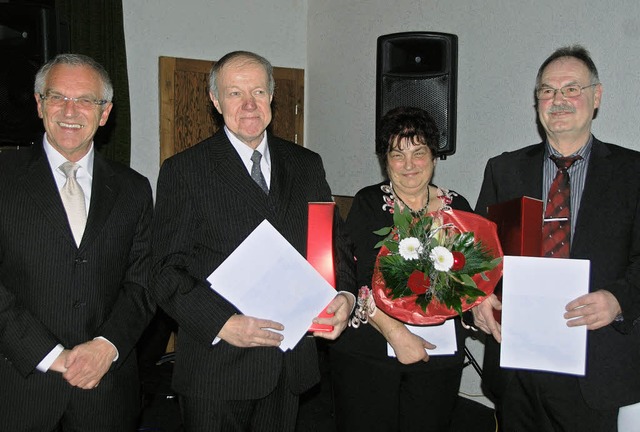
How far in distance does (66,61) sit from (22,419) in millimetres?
1264

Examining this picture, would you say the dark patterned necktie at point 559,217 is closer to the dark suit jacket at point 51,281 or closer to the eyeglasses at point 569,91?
the eyeglasses at point 569,91

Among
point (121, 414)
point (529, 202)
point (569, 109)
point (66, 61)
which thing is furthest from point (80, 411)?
point (569, 109)

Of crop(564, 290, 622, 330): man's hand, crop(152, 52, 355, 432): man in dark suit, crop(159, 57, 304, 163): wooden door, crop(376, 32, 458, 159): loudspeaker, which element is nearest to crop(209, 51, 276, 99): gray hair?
crop(152, 52, 355, 432): man in dark suit

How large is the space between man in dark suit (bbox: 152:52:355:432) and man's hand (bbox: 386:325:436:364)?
0.30 meters

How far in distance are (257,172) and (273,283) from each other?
443 mm

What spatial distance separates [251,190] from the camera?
2176 millimetres

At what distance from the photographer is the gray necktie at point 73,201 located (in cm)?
216

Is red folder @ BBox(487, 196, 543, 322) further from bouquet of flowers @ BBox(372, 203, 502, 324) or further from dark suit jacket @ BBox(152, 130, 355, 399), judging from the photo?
dark suit jacket @ BBox(152, 130, 355, 399)

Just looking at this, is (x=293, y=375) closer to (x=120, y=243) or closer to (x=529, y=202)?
(x=120, y=243)

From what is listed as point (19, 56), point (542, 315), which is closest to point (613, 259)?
point (542, 315)

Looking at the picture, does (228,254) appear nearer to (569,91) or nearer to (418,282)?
(418,282)

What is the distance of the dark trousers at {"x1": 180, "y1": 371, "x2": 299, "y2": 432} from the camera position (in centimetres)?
213

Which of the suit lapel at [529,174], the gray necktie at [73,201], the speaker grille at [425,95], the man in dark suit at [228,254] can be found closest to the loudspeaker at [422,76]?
the speaker grille at [425,95]

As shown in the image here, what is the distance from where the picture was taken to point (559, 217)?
236cm
